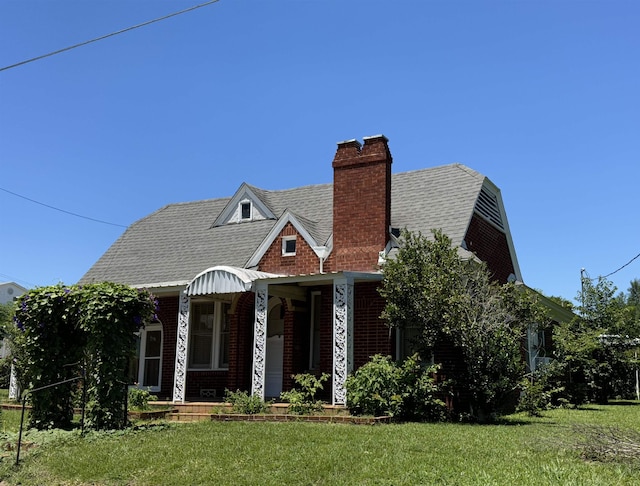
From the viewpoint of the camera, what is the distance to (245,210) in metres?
21.4

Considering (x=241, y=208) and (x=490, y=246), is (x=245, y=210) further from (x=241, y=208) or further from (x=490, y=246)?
(x=490, y=246)

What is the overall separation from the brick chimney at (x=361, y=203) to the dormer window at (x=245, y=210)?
16.6 feet

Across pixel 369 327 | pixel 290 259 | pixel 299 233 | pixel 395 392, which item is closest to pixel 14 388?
pixel 290 259

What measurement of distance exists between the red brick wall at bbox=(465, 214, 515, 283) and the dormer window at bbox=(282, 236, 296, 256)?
4.66 m

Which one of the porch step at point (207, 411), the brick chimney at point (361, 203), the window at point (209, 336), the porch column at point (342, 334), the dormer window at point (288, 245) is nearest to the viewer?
the porch step at point (207, 411)

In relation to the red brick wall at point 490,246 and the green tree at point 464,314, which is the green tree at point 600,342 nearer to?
the red brick wall at point 490,246

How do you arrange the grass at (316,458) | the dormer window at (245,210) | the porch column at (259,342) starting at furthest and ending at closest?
the dormer window at (245,210), the porch column at (259,342), the grass at (316,458)

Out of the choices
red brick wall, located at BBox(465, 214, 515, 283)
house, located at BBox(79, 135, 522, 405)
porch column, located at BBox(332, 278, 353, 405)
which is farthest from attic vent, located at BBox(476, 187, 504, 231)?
porch column, located at BBox(332, 278, 353, 405)

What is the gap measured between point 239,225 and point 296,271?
170 inches

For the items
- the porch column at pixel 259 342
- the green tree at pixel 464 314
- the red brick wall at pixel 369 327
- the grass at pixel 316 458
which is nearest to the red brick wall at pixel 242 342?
the porch column at pixel 259 342

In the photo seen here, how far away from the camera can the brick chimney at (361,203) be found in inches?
638

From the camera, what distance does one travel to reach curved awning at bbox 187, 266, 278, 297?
49.9ft

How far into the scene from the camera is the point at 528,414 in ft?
51.2

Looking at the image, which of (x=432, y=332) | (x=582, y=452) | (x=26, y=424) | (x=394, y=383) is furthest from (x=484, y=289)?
(x=26, y=424)
